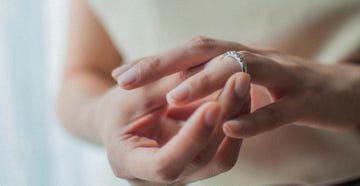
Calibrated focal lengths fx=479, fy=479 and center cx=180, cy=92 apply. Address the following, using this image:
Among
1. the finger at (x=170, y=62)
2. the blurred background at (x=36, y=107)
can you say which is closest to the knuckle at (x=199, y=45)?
the finger at (x=170, y=62)

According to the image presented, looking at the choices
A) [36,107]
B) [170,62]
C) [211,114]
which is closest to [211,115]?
[211,114]

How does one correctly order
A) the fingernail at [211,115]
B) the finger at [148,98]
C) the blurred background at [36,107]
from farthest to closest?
the blurred background at [36,107], the finger at [148,98], the fingernail at [211,115]

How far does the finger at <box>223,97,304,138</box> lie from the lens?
0.42 m

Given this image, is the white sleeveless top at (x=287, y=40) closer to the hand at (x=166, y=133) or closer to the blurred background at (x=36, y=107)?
the hand at (x=166, y=133)

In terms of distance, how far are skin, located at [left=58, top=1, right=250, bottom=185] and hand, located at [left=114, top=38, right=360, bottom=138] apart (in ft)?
0.05

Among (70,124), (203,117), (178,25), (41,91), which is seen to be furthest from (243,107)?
(41,91)

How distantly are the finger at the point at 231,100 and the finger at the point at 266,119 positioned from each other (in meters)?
0.01

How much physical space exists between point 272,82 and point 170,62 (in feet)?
0.33

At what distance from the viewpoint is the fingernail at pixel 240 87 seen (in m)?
0.41

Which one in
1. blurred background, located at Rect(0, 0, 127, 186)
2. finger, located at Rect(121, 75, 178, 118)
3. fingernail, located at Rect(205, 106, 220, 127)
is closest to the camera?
fingernail, located at Rect(205, 106, 220, 127)

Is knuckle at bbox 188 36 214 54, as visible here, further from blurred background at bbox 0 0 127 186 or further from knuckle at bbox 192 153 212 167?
blurred background at bbox 0 0 127 186

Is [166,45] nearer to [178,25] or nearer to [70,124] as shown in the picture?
[178,25]

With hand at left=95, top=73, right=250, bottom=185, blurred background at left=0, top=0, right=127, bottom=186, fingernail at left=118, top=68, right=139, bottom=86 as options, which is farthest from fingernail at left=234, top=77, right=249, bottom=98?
blurred background at left=0, top=0, right=127, bottom=186

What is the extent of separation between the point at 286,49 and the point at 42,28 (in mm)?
476
